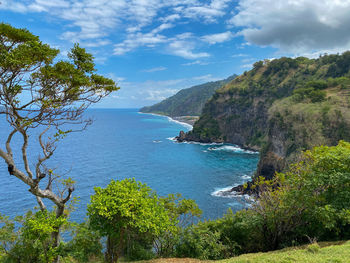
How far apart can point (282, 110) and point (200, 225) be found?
201ft

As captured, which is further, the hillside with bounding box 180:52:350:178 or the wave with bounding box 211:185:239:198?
the hillside with bounding box 180:52:350:178

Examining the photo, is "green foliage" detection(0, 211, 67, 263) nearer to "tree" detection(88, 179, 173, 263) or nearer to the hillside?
"tree" detection(88, 179, 173, 263)

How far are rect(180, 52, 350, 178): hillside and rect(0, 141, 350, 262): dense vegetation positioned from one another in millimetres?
38908

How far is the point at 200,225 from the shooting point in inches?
832

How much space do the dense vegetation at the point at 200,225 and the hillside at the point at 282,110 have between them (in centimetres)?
3891

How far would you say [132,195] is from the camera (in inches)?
560

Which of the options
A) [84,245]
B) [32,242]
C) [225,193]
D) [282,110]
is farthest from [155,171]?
[32,242]

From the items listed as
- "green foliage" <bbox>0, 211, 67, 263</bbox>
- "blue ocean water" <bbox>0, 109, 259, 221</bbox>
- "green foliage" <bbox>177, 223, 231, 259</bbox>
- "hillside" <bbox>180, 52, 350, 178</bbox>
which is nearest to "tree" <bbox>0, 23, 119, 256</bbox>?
"green foliage" <bbox>0, 211, 67, 263</bbox>

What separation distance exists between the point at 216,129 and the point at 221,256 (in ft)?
398

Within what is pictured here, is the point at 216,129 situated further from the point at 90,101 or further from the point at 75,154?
the point at 90,101

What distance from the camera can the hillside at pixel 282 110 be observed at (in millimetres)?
58509

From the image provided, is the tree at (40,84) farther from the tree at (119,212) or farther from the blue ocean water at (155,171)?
the blue ocean water at (155,171)

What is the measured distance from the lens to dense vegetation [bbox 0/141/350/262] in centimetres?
1395

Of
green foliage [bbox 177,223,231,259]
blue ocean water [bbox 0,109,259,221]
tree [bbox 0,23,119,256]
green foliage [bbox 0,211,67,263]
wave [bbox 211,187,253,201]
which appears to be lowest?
wave [bbox 211,187,253,201]
